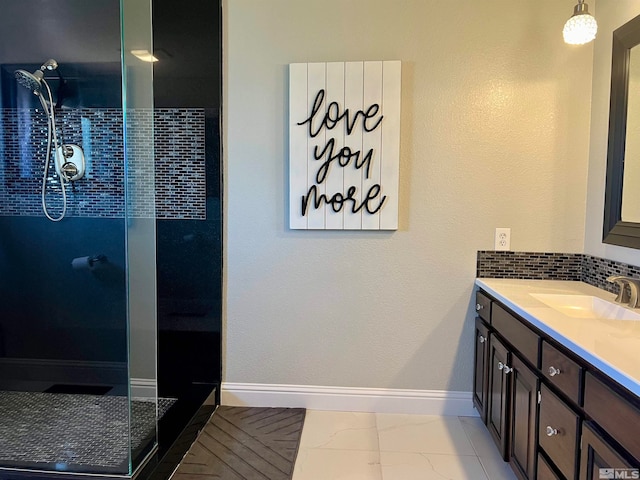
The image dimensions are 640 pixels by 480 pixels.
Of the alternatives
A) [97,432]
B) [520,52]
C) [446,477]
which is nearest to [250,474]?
[97,432]

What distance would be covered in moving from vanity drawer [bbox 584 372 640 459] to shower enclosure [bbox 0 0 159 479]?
183 cm

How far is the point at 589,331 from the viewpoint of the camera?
1419mm

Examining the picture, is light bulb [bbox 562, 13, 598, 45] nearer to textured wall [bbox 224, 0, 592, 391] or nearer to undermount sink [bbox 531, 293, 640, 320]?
textured wall [bbox 224, 0, 592, 391]

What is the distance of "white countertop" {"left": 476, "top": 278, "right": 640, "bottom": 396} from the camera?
1129mm

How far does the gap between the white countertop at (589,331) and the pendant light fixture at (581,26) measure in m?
1.16

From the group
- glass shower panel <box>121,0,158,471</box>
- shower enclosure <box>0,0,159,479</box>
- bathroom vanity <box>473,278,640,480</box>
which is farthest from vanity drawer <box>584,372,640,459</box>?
shower enclosure <box>0,0,159,479</box>

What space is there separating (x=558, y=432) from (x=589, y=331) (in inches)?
14.0

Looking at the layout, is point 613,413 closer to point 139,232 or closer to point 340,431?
point 340,431

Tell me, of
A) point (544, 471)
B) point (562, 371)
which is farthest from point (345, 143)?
point (544, 471)

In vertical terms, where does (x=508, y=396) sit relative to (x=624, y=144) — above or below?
below

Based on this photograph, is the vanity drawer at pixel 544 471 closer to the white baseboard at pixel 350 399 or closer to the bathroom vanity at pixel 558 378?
the bathroom vanity at pixel 558 378

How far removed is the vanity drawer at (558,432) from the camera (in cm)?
134

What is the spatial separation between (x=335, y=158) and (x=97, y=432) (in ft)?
5.95

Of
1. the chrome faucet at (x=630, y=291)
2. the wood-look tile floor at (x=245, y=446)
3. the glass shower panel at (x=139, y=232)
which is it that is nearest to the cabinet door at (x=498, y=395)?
the chrome faucet at (x=630, y=291)
